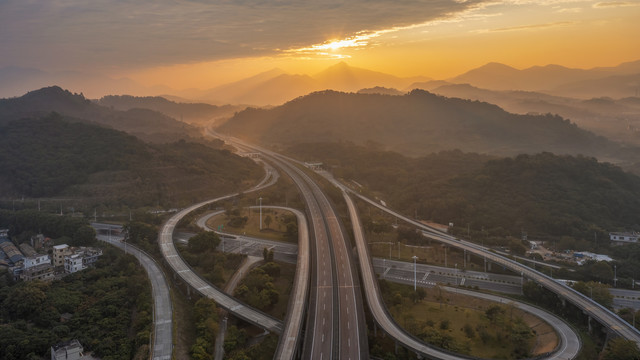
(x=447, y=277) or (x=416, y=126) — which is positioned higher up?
(x=416, y=126)

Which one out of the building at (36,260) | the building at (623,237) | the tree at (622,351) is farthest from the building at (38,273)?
the building at (623,237)

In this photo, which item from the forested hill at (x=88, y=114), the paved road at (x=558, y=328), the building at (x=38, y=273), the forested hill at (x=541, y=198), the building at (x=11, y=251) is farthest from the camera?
the forested hill at (x=88, y=114)

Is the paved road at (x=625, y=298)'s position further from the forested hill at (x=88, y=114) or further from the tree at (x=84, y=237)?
the forested hill at (x=88, y=114)

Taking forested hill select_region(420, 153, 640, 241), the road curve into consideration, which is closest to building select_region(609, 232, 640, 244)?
forested hill select_region(420, 153, 640, 241)

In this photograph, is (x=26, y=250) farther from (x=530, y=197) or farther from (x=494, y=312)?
(x=530, y=197)

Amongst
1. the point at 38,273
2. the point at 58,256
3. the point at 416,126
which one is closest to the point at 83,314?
the point at 38,273

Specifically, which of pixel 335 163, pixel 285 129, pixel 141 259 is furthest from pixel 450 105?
pixel 141 259

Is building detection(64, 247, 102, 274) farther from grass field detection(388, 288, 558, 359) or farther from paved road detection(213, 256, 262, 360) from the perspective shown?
grass field detection(388, 288, 558, 359)
